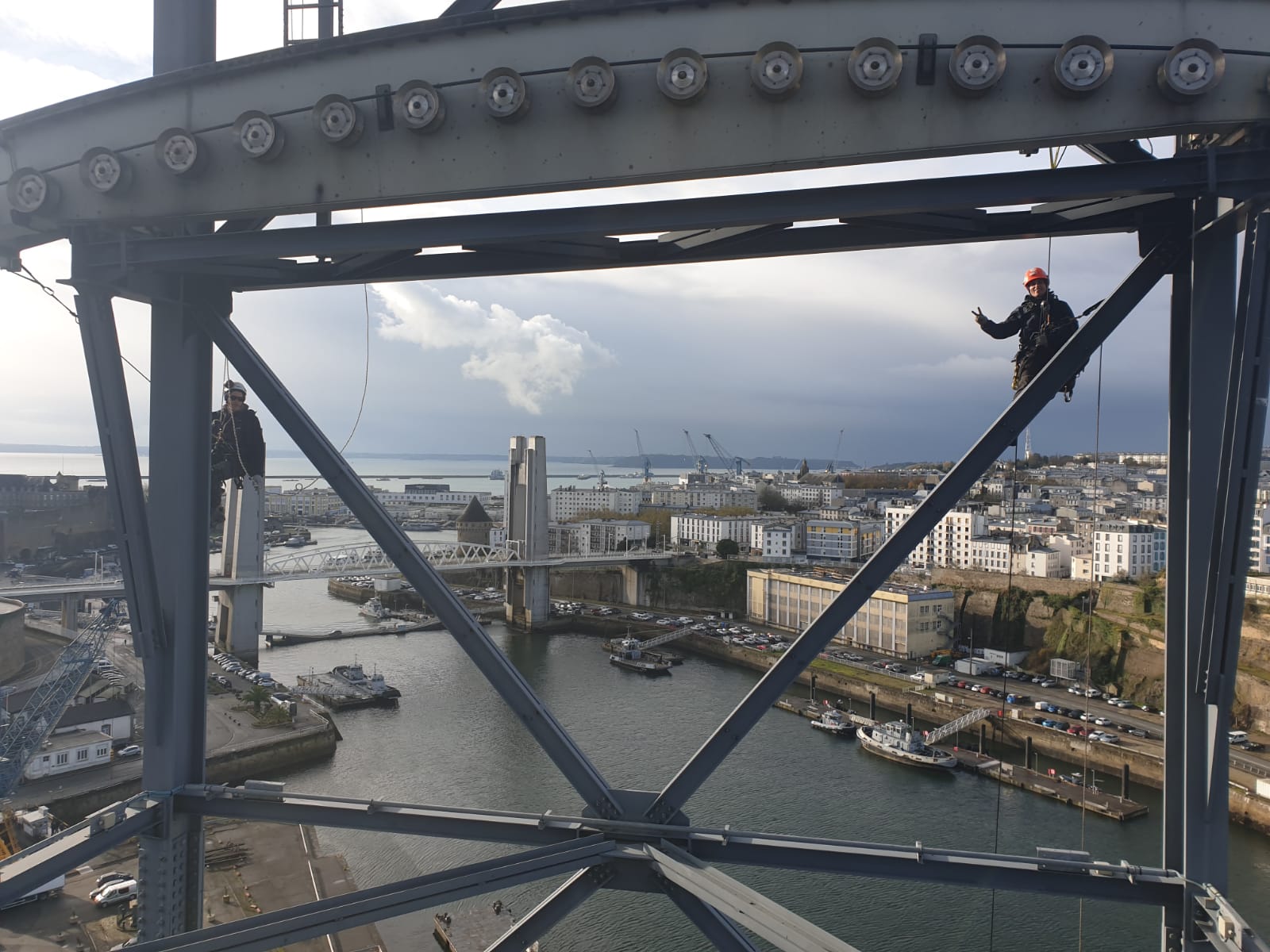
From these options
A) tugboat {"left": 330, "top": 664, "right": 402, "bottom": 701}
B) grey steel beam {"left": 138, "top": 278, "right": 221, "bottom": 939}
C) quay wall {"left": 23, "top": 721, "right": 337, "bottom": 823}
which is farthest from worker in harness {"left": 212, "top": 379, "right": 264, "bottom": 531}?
tugboat {"left": 330, "top": 664, "right": 402, "bottom": 701}

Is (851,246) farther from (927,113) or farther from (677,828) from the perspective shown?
(677,828)

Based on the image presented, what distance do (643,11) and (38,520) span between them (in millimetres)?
16039

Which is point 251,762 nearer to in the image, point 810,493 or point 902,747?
point 902,747

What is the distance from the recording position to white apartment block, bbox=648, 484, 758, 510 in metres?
32.5

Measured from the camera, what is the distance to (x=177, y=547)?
1.23m

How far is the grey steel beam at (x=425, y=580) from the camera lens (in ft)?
3.64

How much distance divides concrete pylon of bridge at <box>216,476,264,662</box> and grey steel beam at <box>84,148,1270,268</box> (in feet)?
41.0

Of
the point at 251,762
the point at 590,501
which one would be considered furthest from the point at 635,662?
the point at 590,501

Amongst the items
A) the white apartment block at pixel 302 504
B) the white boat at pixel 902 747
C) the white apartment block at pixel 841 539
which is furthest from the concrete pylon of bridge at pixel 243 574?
the white apartment block at pixel 302 504

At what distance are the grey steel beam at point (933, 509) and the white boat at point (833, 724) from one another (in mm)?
8447

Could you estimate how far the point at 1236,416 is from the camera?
888mm

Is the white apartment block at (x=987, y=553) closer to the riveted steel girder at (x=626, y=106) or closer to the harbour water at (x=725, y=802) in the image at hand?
the harbour water at (x=725, y=802)

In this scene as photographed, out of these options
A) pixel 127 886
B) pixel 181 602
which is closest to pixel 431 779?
pixel 127 886

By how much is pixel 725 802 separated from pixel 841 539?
14.1 meters
